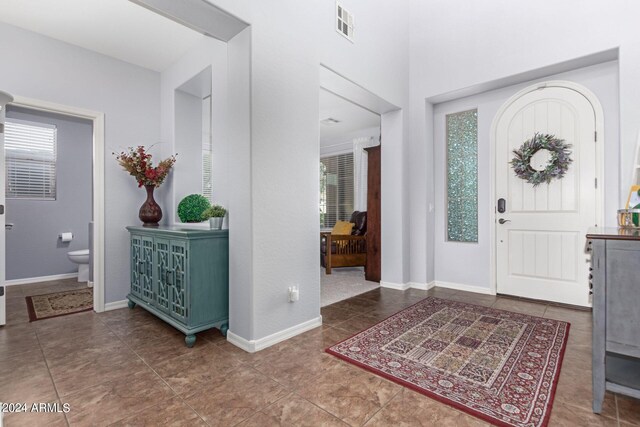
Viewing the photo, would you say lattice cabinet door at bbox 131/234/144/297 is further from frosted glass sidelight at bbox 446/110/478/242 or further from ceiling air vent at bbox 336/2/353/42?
frosted glass sidelight at bbox 446/110/478/242

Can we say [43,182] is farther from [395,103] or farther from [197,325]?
[395,103]

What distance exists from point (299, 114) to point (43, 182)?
4449 millimetres

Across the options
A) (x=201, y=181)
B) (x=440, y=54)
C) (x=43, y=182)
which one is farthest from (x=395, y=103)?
(x=43, y=182)

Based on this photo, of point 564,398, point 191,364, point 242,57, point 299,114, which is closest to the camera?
point 564,398

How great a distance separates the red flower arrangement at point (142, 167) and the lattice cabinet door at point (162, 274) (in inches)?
33.7

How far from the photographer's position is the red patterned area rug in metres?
1.62

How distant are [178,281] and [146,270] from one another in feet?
2.36

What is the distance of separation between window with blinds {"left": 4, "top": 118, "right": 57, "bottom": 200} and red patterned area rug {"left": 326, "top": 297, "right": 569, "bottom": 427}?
5026 millimetres

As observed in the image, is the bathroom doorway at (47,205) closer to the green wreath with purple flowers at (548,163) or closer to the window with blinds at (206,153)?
the window with blinds at (206,153)

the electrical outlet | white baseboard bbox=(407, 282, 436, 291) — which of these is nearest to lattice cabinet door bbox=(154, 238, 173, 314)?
the electrical outlet

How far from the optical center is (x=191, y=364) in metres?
2.04

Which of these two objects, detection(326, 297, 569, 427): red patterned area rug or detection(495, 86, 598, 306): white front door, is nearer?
detection(326, 297, 569, 427): red patterned area rug

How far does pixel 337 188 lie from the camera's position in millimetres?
7273

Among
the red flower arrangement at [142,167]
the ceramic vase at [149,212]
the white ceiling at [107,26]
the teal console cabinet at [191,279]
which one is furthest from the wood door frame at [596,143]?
the ceramic vase at [149,212]
